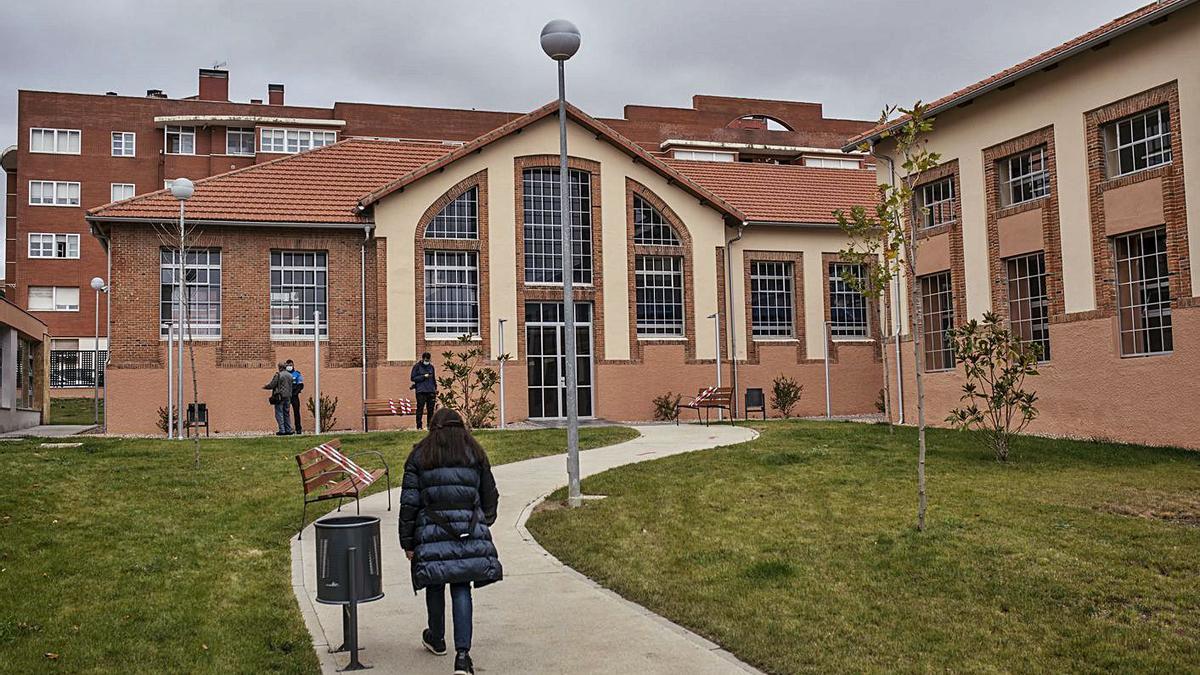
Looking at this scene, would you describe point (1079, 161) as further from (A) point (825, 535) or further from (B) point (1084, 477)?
(A) point (825, 535)

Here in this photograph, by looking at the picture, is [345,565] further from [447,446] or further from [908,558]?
[908,558]

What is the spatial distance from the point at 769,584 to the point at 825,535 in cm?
178

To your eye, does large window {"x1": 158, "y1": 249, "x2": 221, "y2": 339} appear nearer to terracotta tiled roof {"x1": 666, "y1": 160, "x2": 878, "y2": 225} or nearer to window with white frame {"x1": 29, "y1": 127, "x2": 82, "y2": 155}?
terracotta tiled roof {"x1": 666, "y1": 160, "x2": 878, "y2": 225}

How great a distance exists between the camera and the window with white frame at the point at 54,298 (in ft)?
169

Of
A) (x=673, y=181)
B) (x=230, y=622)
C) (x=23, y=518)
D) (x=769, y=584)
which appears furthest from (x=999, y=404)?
(x=673, y=181)

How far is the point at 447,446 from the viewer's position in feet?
20.8

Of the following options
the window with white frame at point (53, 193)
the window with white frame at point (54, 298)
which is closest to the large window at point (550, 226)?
the window with white frame at point (54, 298)

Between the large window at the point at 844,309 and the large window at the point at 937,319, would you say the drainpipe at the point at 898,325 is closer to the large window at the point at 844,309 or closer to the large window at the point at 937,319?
the large window at the point at 937,319

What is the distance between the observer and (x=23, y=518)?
10391 mm

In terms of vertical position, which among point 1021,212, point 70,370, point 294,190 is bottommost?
point 70,370

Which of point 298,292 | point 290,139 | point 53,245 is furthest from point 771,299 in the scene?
point 53,245

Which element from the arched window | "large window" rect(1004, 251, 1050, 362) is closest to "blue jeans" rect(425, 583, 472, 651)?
"large window" rect(1004, 251, 1050, 362)

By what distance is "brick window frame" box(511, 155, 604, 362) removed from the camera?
1049 inches

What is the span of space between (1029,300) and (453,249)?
13.8 metres
